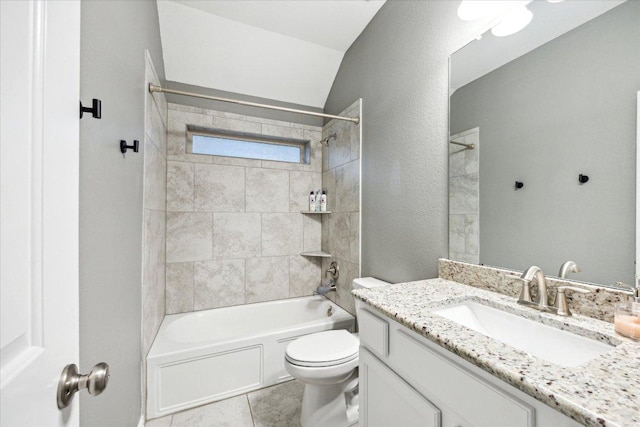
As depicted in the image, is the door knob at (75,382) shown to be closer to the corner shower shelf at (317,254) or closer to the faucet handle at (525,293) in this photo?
the faucet handle at (525,293)

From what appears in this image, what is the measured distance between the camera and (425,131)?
148 centimetres

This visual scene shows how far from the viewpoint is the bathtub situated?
62.7 inches

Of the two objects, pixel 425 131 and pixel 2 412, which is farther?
pixel 425 131

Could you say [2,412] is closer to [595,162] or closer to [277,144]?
[595,162]

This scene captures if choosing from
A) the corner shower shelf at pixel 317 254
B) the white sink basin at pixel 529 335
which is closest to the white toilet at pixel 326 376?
the white sink basin at pixel 529 335

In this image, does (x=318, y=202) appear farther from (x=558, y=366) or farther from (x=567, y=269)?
(x=558, y=366)

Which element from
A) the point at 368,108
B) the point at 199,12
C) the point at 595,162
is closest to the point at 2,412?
the point at 595,162

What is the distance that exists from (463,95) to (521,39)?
0.92ft

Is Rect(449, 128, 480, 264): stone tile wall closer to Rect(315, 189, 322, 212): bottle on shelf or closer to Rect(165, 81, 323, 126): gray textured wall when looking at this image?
Rect(315, 189, 322, 212): bottle on shelf

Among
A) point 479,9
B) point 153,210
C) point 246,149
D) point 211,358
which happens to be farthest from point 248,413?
point 479,9

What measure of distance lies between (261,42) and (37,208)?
7.46 feet

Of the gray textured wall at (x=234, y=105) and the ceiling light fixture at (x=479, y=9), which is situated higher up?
the gray textured wall at (x=234, y=105)

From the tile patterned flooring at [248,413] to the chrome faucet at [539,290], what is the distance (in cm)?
146

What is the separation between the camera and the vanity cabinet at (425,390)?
0.56m
